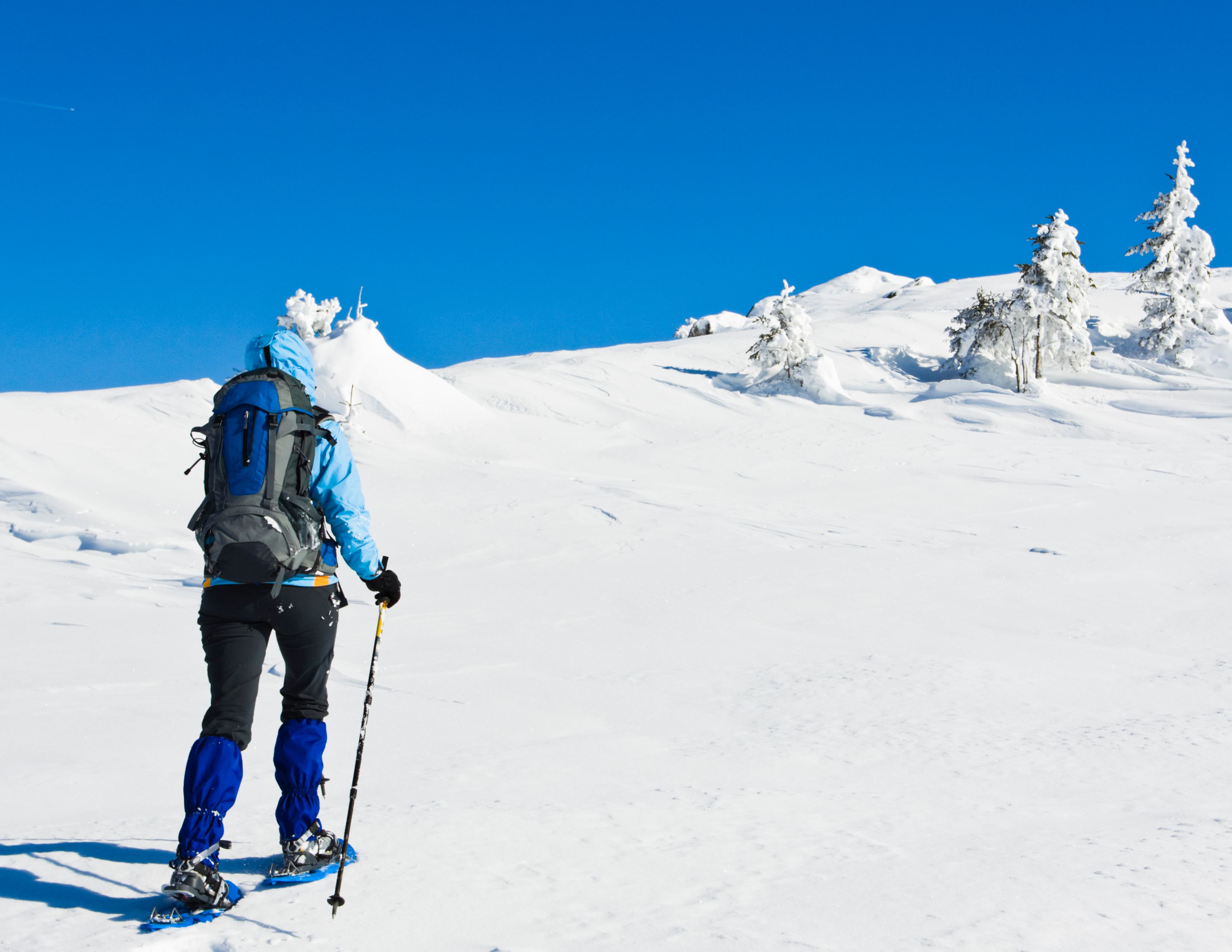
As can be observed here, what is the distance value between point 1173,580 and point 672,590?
5.36 metres

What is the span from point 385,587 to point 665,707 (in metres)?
2.83

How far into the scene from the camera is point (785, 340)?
2847cm

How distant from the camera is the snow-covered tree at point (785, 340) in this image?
28.5m

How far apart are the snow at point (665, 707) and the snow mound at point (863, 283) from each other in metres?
53.0

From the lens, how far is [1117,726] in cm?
514

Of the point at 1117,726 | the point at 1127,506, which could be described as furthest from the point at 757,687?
the point at 1127,506

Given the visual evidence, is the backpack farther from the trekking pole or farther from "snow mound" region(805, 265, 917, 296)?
"snow mound" region(805, 265, 917, 296)

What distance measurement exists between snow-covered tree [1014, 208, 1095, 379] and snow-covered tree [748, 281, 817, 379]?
7.79 metres

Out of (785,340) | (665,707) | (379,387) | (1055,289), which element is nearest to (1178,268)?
(1055,289)

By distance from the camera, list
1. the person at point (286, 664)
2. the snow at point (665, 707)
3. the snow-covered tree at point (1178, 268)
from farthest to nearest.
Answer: the snow-covered tree at point (1178, 268)
the person at point (286, 664)
the snow at point (665, 707)

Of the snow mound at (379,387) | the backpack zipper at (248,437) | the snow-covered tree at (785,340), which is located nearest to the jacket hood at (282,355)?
the backpack zipper at (248,437)

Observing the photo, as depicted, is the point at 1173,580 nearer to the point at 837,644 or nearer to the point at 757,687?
the point at 837,644

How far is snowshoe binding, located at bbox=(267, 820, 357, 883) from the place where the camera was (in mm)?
3041

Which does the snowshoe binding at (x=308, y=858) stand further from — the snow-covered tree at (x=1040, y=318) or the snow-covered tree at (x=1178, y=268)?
the snow-covered tree at (x=1178, y=268)
